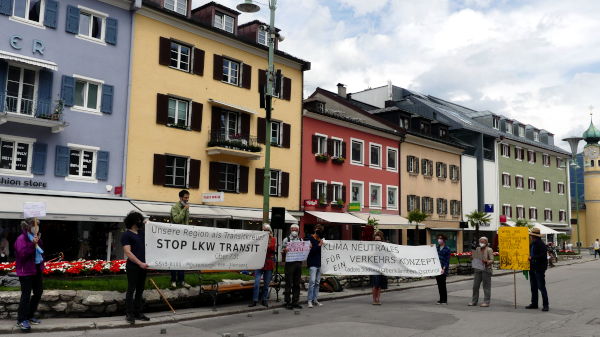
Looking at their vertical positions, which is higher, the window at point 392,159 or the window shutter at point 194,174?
the window at point 392,159

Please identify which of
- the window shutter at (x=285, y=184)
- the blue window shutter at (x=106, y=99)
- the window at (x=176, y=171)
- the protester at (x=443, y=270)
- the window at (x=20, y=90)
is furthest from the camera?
the window shutter at (x=285, y=184)

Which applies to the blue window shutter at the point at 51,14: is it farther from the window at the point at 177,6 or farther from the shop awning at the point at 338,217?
the shop awning at the point at 338,217

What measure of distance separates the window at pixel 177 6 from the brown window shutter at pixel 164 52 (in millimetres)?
2329

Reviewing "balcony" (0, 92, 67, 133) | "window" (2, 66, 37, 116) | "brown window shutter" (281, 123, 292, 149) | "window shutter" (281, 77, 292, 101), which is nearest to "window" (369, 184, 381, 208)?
"brown window shutter" (281, 123, 292, 149)

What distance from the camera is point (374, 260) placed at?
1661 centimetres

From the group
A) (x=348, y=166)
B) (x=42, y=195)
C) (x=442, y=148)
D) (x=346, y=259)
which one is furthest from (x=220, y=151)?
(x=442, y=148)

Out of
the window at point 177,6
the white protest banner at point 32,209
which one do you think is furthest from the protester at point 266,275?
the window at point 177,6

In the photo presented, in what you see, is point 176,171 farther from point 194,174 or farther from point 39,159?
point 39,159

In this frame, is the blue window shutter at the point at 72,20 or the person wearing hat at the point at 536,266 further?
the blue window shutter at the point at 72,20

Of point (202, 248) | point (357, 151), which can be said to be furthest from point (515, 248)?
point (357, 151)

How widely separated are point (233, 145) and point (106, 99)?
7216 millimetres

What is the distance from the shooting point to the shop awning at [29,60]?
22.0m

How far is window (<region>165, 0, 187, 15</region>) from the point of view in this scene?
29.3 metres

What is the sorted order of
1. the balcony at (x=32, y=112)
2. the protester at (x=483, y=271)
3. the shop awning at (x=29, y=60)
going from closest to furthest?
the protester at (x=483, y=271)
the shop awning at (x=29, y=60)
the balcony at (x=32, y=112)
